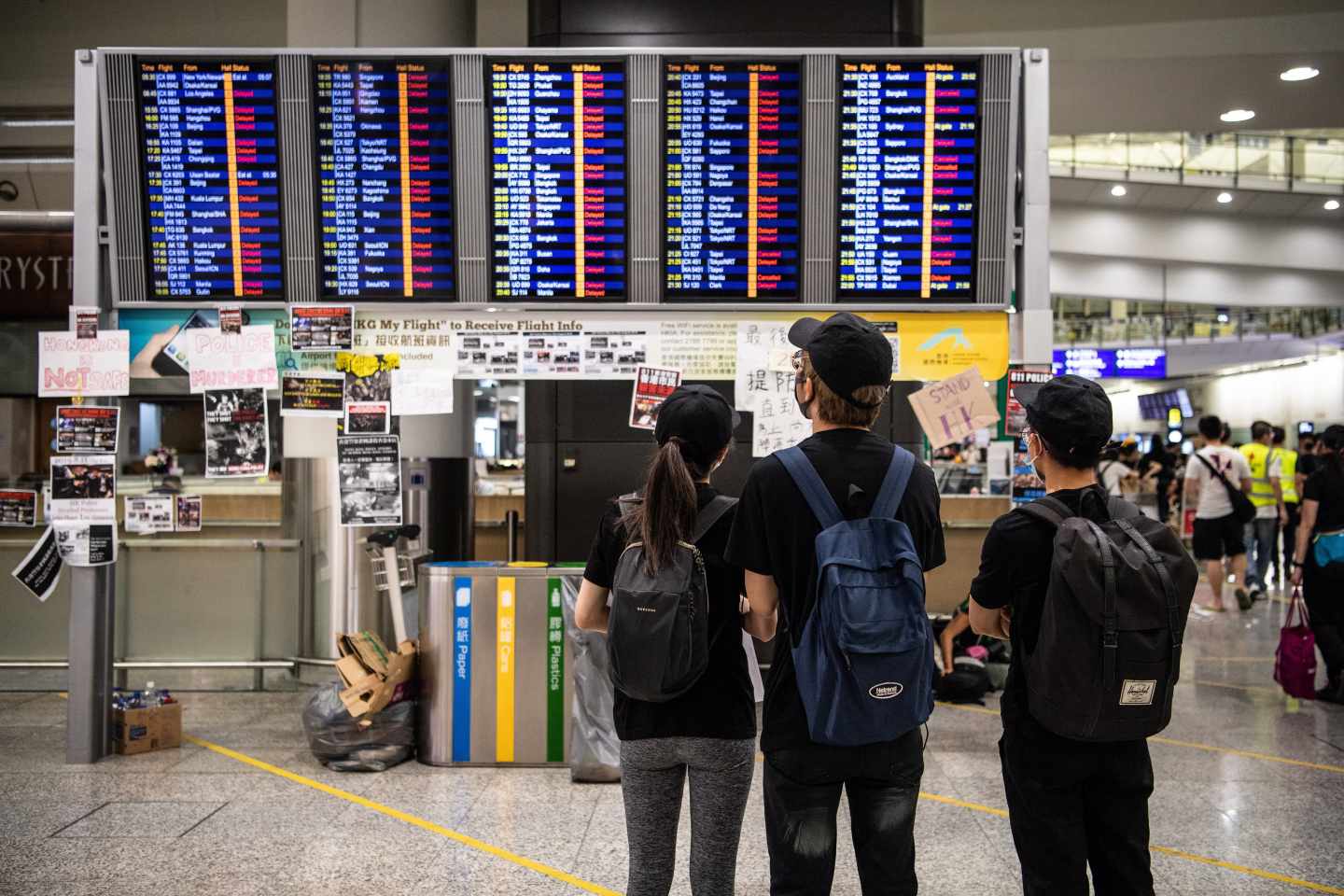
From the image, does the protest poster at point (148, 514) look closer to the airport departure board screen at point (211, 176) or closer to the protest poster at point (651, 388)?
the airport departure board screen at point (211, 176)

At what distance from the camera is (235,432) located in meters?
5.52

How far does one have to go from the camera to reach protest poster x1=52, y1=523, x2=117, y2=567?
5.50 m

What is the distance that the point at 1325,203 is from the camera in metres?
17.7

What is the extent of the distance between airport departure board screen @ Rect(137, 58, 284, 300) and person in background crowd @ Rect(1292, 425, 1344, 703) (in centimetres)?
614

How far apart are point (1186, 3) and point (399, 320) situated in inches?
269

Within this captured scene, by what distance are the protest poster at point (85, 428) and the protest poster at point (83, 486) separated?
0.16 ft

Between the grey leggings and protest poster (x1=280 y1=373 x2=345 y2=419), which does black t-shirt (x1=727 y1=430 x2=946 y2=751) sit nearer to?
the grey leggings

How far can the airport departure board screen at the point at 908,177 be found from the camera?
5.35 metres

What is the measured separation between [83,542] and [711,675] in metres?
4.11

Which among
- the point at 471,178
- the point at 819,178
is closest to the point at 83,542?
the point at 471,178

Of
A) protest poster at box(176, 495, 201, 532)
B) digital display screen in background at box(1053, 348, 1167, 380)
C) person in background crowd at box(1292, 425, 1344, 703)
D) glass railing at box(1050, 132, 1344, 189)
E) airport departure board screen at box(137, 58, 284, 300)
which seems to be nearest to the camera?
airport departure board screen at box(137, 58, 284, 300)

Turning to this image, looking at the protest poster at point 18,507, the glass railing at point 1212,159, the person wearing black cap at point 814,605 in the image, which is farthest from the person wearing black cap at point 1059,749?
the glass railing at point 1212,159

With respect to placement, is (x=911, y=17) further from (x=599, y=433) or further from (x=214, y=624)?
(x=214, y=624)

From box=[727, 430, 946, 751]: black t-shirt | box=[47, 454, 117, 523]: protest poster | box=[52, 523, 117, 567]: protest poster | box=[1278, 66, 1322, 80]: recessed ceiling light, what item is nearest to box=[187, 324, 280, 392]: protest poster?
box=[47, 454, 117, 523]: protest poster
